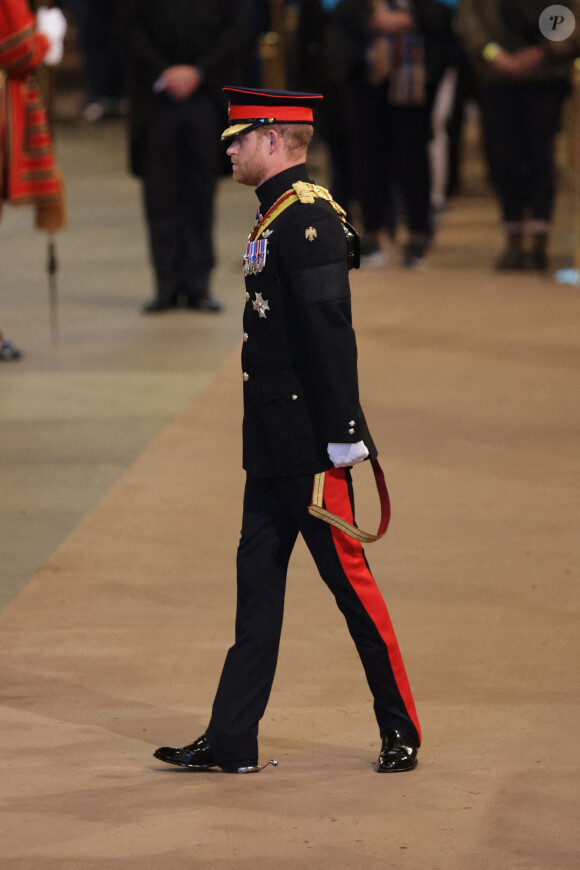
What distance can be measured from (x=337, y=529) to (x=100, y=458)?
3.35 m

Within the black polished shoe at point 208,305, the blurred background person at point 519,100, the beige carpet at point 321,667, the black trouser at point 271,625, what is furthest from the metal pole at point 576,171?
the black trouser at point 271,625

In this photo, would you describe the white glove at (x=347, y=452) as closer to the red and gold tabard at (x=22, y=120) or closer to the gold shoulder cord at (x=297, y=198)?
the gold shoulder cord at (x=297, y=198)

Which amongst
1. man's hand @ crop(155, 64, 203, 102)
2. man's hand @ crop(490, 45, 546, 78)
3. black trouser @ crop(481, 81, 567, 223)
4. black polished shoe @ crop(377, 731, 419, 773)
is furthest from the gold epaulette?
black trouser @ crop(481, 81, 567, 223)

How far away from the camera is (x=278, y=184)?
4.16 m

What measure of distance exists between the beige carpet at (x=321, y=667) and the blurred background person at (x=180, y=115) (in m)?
2.30

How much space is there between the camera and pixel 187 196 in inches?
405

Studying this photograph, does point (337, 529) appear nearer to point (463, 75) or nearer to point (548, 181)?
point (548, 181)

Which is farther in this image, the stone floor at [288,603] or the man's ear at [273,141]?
the man's ear at [273,141]

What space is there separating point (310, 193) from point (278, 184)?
0.10 meters

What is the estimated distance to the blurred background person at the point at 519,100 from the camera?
1111cm

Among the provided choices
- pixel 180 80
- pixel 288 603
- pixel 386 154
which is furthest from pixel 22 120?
pixel 288 603

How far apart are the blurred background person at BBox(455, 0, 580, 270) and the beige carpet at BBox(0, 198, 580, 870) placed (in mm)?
3442

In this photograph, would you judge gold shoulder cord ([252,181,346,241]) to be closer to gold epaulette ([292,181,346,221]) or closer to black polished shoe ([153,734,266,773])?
gold epaulette ([292,181,346,221])

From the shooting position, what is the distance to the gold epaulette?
4.09m
